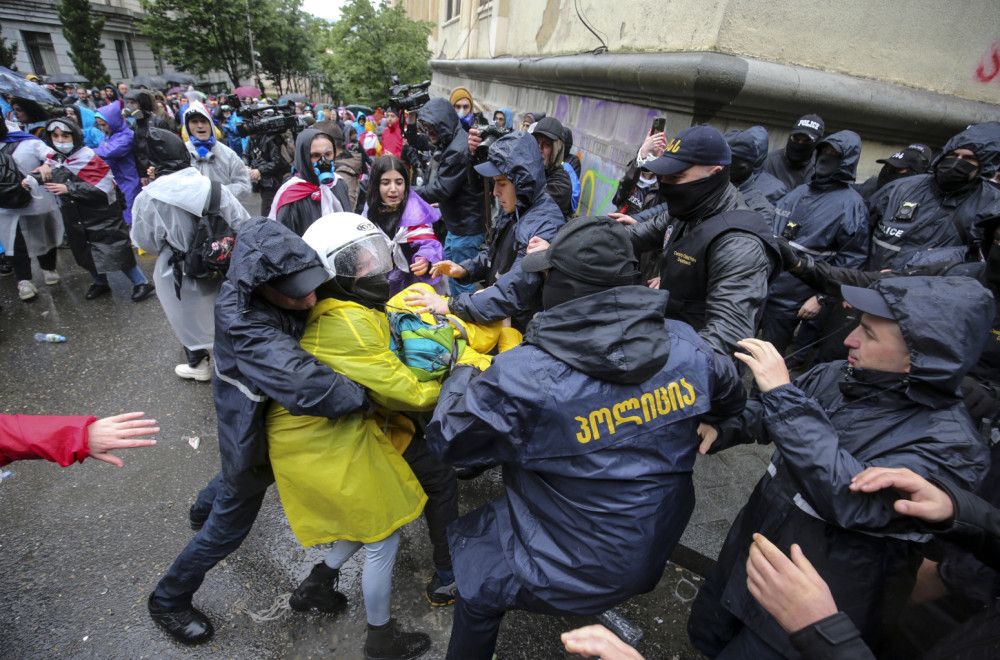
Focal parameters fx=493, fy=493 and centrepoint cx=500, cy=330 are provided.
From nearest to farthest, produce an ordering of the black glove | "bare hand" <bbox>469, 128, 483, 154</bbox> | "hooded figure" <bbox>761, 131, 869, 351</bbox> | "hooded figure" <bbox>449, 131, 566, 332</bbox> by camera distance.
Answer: the black glove, "hooded figure" <bbox>449, 131, 566, 332</bbox>, "hooded figure" <bbox>761, 131, 869, 351</bbox>, "bare hand" <bbox>469, 128, 483, 154</bbox>

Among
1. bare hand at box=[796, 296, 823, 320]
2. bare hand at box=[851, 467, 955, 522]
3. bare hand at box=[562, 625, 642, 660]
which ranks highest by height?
bare hand at box=[851, 467, 955, 522]

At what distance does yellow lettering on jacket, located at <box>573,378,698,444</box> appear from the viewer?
143 cm

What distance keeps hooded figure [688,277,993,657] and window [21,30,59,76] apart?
37.1m

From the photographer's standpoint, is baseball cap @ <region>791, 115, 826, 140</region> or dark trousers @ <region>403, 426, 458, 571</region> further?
baseball cap @ <region>791, 115, 826, 140</region>

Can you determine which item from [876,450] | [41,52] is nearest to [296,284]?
[876,450]

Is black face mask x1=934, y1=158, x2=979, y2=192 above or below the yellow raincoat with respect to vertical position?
above

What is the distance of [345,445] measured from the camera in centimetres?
194

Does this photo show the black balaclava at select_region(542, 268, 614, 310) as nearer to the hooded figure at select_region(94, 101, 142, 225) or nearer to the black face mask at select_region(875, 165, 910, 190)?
the black face mask at select_region(875, 165, 910, 190)

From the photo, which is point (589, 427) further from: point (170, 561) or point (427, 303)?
point (170, 561)

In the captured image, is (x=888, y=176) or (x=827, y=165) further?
(x=888, y=176)

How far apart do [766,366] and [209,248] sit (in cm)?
375

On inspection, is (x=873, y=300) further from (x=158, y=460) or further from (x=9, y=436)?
(x=158, y=460)

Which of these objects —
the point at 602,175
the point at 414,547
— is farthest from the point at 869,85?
the point at 414,547

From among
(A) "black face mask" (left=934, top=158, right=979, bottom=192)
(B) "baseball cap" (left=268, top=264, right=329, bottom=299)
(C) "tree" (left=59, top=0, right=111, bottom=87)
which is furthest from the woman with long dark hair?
(C) "tree" (left=59, top=0, right=111, bottom=87)
